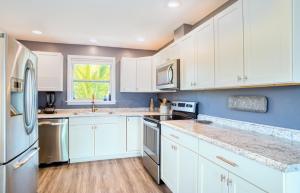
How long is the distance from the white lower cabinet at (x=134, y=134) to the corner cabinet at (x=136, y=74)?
0.74 meters

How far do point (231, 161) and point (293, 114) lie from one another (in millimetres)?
710

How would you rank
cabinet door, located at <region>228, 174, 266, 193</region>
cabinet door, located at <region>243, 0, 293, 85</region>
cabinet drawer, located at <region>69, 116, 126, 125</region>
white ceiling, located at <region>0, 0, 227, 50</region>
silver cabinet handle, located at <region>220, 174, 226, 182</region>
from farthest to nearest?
1. cabinet drawer, located at <region>69, 116, 126, 125</region>
2. white ceiling, located at <region>0, 0, 227, 50</region>
3. silver cabinet handle, located at <region>220, 174, 226, 182</region>
4. cabinet door, located at <region>243, 0, 293, 85</region>
5. cabinet door, located at <region>228, 174, 266, 193</region>

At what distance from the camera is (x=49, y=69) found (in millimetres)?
3686

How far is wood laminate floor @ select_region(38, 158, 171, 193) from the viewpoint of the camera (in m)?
2.51

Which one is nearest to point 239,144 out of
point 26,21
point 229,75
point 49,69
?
point 229,75

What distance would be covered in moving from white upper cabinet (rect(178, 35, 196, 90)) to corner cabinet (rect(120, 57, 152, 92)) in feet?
4.79

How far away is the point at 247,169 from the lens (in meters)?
1.15

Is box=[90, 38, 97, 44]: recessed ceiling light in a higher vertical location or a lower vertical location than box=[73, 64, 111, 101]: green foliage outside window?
higher

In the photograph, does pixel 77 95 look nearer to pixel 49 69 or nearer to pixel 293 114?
pixel 49 69

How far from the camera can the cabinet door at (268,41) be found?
1.24 metres

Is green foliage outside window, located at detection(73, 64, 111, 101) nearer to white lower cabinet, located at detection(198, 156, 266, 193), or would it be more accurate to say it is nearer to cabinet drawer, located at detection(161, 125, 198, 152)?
cabinet drawer, located at detection(161, 125, 198, 152)

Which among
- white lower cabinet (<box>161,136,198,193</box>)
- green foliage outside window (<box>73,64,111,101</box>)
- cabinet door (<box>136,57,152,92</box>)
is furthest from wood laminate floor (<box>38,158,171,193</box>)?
cabinet door (<box>136,57,152,92</box>)

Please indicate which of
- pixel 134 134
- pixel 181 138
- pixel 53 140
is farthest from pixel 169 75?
pixel 53 140

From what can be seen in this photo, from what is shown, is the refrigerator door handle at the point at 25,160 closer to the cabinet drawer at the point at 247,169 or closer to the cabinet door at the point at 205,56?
the cabinet drawer at the point at 247,169
